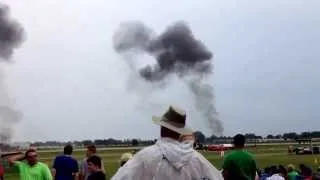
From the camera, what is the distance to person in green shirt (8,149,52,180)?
10.8 meters

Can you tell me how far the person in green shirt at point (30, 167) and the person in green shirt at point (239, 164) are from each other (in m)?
2.98

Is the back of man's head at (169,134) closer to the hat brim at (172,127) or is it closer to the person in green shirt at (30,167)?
the hat brim at (172,127)

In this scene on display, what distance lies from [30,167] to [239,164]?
341 centimetres

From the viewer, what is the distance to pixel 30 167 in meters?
10.9

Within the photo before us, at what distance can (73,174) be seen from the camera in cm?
1264

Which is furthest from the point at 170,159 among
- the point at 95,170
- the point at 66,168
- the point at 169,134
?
the point at 66,168

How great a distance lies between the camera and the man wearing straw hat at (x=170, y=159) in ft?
14.6

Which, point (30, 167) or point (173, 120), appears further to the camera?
point (30, 167)

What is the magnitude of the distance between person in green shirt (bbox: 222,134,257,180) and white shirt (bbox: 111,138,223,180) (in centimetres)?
573

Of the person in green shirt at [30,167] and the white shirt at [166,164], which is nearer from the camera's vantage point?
the white shirt at [166,164]

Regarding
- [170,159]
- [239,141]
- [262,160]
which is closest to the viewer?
[170,159]

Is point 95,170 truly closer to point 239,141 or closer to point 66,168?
point 239,141

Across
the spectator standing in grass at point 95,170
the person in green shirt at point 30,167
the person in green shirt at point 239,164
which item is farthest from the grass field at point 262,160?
the spectator standing in grass at point 95,170

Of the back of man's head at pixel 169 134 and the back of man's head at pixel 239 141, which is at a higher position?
the back of man's head at pixel 239 141
